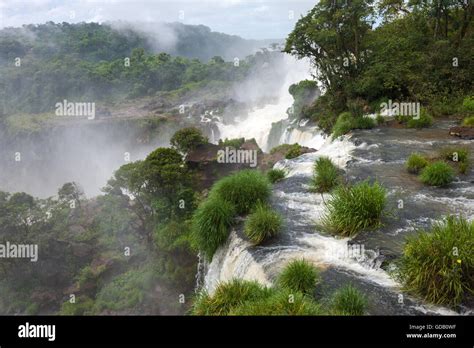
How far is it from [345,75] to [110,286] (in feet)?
59.1

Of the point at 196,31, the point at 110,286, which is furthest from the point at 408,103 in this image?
the point at 196,31

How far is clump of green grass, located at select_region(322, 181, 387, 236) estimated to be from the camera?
8.55m

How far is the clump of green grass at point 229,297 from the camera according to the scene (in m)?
6.47

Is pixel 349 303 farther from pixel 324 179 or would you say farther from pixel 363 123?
pixel 363 123

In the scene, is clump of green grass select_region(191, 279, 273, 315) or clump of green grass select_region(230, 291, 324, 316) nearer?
clump of green grass select_region(230, 291, 324, 316)

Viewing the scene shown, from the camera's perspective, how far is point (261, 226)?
8844mm

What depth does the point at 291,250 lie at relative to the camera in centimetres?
834

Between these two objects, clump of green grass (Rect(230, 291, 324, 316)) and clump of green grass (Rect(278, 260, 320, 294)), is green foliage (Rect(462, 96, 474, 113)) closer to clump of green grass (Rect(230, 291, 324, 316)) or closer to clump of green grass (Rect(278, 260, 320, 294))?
clump of green grass (Rect(278, 260, 320, 294))

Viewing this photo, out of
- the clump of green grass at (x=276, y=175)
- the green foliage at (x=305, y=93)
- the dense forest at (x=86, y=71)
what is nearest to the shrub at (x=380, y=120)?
the clump of green grass at (x=276, y=175)

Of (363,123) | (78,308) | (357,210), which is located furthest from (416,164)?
(78,308)

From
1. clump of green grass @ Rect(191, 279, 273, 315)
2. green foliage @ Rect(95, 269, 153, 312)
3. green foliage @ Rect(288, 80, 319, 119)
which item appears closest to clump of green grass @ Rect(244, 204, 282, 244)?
clump of green grass @ Rect(191, 279, 273, 315)

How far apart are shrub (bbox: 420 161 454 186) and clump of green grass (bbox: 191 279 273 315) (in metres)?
6.47

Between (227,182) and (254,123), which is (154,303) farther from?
(254,123)

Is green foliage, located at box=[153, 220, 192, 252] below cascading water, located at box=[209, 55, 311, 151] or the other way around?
below
